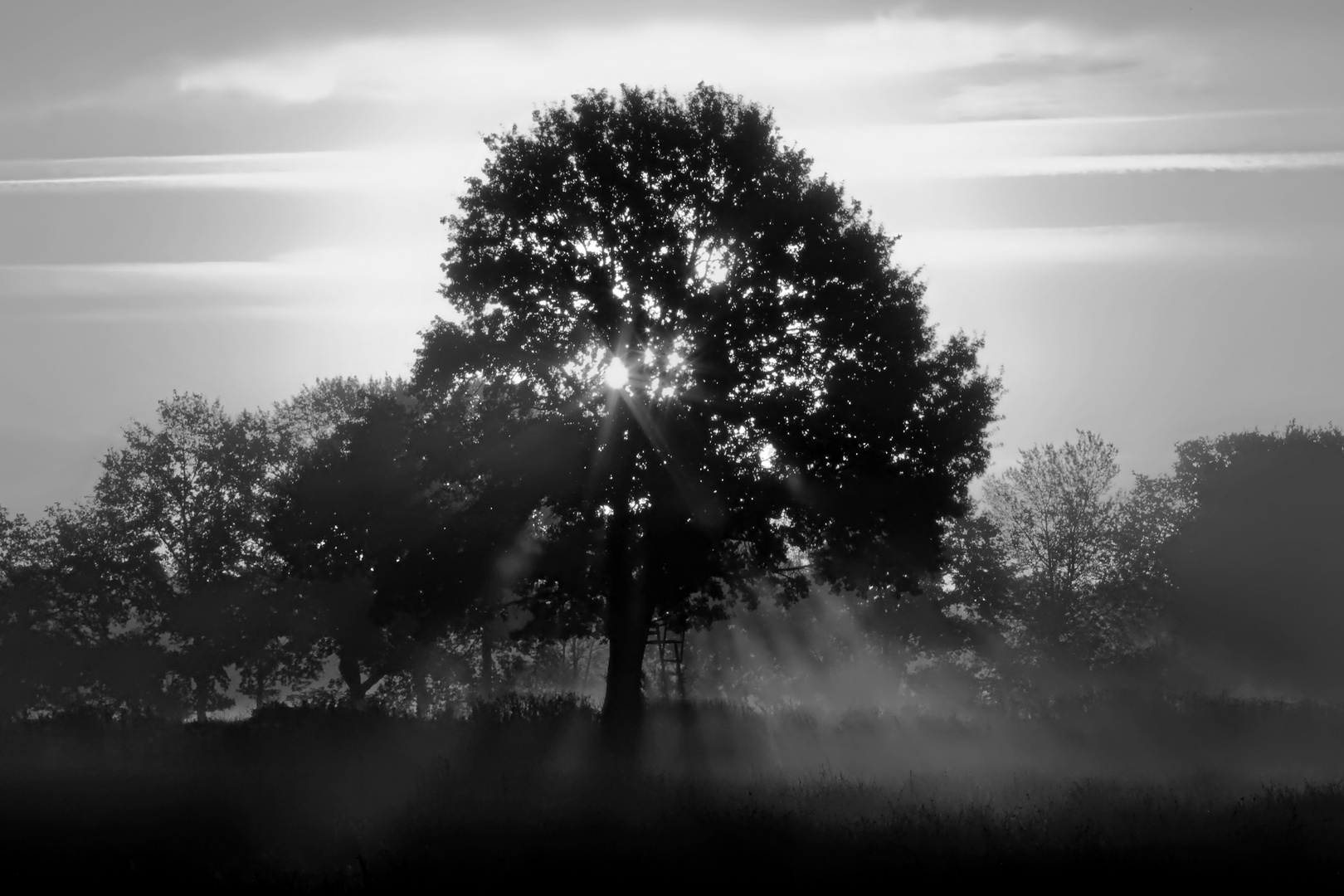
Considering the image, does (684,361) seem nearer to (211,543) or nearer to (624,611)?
(624,611)

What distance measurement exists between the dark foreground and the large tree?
191 inches

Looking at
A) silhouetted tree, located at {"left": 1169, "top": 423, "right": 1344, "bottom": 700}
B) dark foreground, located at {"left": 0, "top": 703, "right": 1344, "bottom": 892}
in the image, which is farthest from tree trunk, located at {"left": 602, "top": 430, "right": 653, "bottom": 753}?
silhouetted tree, located at {"left": 1169, "top": 423, "right": 1344, "bottom": 700}

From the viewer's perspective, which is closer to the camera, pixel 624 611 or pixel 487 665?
pixel 624 611

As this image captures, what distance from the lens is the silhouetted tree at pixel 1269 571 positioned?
6762 centimetres

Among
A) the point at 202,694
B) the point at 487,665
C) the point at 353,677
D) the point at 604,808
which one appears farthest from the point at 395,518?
the point at 202,694

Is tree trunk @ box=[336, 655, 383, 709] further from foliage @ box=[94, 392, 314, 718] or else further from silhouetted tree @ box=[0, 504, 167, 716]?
silhouetted tree @ box=[0, 504, 167, 716]

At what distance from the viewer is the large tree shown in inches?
1060

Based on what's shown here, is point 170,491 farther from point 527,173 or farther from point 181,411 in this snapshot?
point 527,173

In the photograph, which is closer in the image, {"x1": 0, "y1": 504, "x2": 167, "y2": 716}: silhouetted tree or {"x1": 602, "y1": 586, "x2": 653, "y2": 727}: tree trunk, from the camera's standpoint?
{"x1": 602, "y1": 586, "x2": 653, "y2": 727}: tree trunk

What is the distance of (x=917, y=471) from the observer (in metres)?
27.5

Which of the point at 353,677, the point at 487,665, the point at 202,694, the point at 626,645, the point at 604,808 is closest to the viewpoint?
the point at 604,808

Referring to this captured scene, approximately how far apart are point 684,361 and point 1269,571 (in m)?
55.7

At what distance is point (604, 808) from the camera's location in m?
16.6

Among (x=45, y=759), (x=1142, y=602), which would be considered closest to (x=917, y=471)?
(x=45, y=759)
